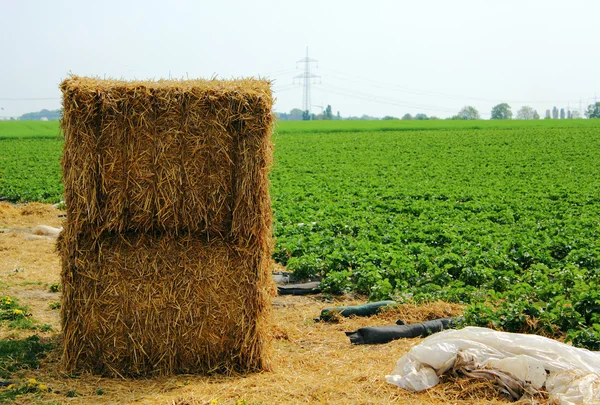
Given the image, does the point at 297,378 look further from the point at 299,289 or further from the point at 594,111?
the point at 594,111

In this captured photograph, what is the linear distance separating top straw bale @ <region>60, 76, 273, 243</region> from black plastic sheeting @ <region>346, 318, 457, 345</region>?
6.09ft

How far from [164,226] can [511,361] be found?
340cm

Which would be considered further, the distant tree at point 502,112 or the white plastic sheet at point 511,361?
the distant tree at point 502,112

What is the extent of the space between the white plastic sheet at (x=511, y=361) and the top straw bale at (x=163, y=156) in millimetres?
2039

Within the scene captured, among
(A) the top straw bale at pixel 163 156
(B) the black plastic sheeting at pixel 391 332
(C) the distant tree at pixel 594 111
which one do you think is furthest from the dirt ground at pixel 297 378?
(C) the distant tree at pixel 594 111

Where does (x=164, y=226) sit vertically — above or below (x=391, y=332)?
above

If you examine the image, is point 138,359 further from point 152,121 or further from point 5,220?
point 5,220

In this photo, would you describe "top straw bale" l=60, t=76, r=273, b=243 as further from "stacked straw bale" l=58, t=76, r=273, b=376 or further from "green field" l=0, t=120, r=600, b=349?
"green field" l=0, t=120, r=600, b=349

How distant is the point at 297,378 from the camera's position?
633 cm

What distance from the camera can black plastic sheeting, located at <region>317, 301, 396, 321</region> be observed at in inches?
340

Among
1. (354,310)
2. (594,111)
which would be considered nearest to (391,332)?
(354,310)

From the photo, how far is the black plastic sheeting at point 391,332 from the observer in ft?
24.6

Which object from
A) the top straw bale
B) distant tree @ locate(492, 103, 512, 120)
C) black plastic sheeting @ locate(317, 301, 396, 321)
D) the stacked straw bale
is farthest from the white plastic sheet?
distant tree @ locate(492, 103, 512, 120)

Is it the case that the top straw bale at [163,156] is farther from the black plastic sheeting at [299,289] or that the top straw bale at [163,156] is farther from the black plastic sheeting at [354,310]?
the black plastic sheeting at [299,289]
